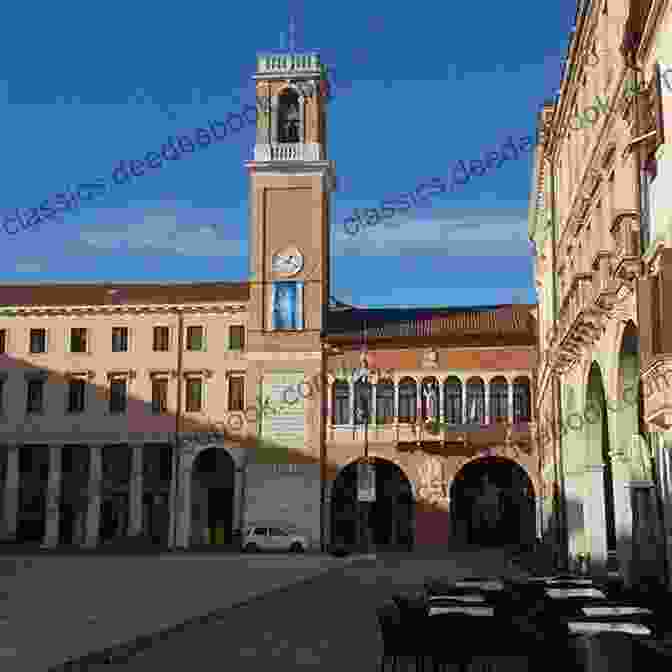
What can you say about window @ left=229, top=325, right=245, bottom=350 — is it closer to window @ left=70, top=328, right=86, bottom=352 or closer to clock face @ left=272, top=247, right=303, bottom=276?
clock face @ left=272, top=247, right=303, bottom=276

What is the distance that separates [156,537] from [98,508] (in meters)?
2.98

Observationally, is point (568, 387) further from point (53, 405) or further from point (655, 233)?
point (53, 405)

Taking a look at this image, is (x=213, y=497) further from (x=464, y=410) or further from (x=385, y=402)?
(x=464, y=410)

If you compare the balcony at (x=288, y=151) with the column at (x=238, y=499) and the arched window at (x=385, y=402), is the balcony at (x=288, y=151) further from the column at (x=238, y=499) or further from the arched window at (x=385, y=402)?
the column at (x=238, y=499)

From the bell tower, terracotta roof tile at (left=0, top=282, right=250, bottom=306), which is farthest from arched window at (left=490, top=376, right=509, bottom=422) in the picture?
terracotta roof tile at (left=0, top=282, right=250, bottom=306)

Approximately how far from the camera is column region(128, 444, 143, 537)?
52.0m

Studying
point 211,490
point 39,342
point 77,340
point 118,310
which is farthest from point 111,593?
point 39,342

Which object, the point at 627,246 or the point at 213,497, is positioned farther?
the point at 213,497

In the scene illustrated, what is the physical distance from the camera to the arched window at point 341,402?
4988 cm

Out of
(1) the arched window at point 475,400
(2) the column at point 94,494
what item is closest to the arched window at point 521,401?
(1) the arched window at point 475,400

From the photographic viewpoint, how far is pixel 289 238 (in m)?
51.8

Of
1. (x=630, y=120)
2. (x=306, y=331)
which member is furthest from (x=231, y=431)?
(x=630, y=120)

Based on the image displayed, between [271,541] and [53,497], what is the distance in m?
11.5

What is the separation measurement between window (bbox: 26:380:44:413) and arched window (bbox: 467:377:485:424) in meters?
19.9
